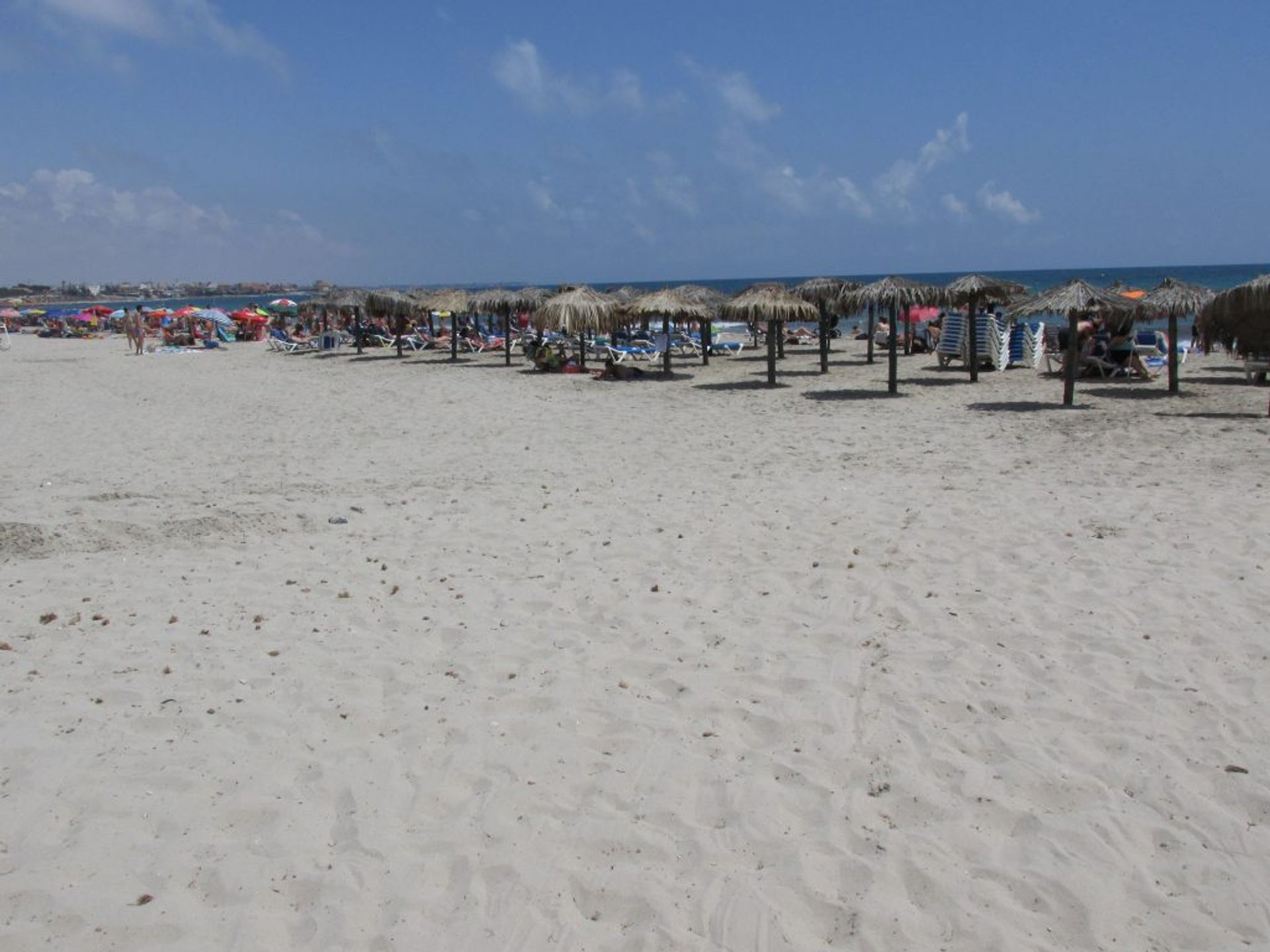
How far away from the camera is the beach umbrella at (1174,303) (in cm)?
1312

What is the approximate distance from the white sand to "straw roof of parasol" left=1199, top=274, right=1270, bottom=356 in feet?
14.5

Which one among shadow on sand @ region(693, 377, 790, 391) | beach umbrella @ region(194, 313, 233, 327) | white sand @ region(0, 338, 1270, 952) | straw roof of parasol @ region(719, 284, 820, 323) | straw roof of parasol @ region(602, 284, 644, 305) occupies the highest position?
beach umbrella @ region(194, 313, 233, 327)

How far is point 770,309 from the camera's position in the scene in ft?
52.5

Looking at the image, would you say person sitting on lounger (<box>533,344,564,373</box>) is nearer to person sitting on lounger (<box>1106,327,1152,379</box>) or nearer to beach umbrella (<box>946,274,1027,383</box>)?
beach umbrella (<box>946,274,1027,383</box>)

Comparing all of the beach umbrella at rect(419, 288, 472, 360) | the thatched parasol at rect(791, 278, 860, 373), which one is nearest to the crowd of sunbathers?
the thatched parasol at rect(791, 278, 860, 373)

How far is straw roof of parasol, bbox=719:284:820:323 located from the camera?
16062 millimetres

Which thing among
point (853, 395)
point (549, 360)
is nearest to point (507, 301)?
point (549, 360)

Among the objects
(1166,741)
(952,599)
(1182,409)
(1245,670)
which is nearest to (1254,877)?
(1166,741)

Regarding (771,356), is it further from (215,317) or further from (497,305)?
(215,317)

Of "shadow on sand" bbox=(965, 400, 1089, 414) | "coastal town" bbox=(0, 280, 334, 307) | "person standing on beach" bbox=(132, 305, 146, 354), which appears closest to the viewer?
"shadow on sand" bbox=(965, 400, 1089, 414)

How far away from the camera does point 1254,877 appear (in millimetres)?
2738

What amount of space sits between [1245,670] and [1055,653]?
744mm

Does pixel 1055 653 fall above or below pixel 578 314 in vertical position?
below

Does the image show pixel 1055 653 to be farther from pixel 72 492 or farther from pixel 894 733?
pixel 72 492
